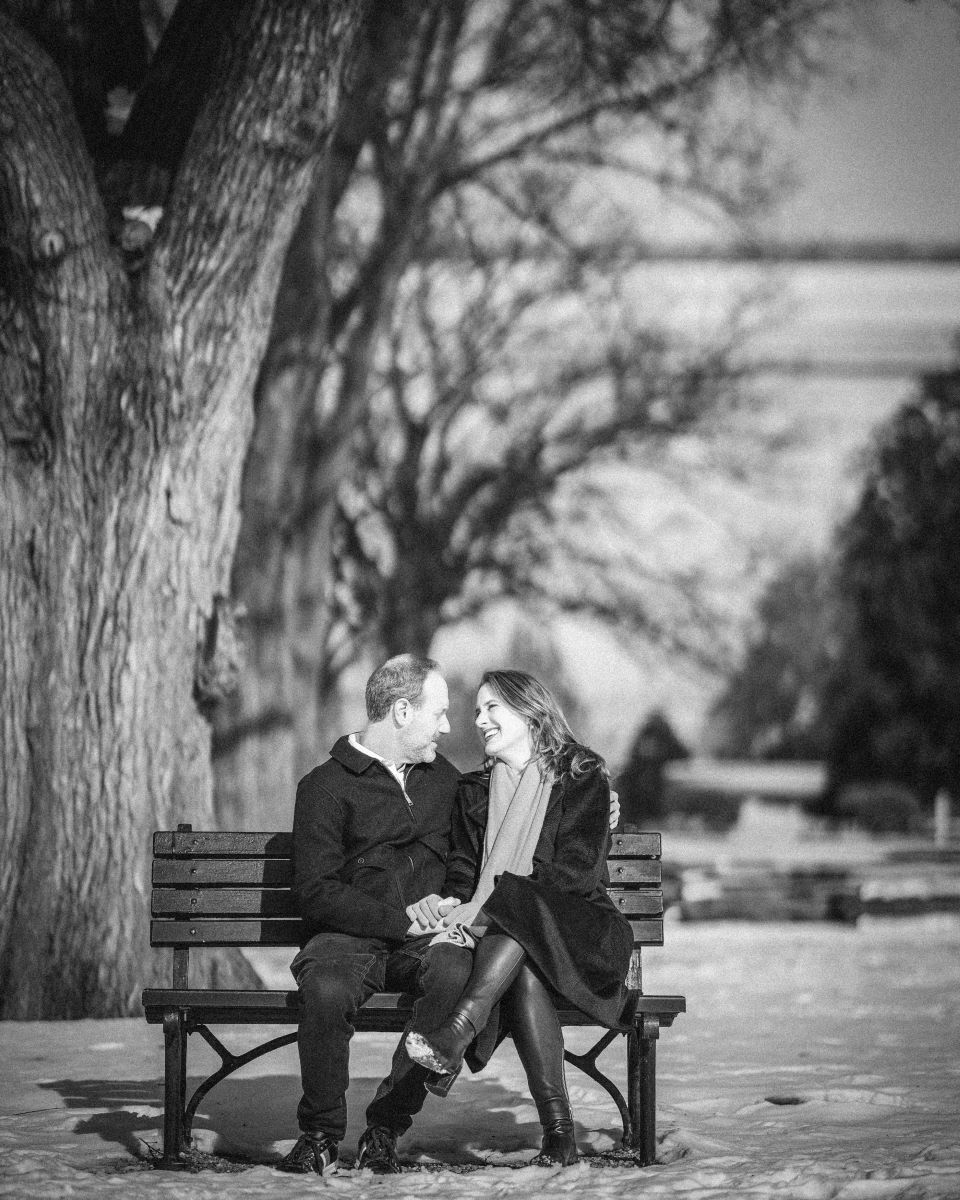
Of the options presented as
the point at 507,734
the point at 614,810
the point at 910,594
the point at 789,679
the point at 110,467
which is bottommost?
the point at 614,810

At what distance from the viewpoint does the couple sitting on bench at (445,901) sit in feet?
14.1

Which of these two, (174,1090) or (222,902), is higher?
(222,902)

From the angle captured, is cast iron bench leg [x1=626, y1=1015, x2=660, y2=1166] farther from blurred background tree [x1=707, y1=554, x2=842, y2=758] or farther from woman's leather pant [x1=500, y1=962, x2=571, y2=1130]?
blurred background tree [x1=707, y1=554, x2=842, y2=758]

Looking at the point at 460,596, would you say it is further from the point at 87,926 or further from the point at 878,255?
the point at 87,926

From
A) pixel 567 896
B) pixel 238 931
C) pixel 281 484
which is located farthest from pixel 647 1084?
pixel 281 484

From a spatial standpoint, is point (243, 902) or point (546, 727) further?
point (243, 902)

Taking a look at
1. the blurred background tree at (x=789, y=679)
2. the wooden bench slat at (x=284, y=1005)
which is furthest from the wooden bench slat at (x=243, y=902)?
the blurred background tree at (x=789, y=679)

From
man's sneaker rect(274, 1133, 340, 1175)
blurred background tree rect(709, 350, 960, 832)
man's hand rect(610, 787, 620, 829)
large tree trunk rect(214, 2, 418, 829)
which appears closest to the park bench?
man's hand rect(610, 787, 620, 829)

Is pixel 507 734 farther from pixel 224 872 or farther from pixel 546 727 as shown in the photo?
pixel 224 872

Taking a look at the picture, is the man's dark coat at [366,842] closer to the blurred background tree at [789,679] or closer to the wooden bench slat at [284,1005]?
the wooden bench slat at [284,1005]

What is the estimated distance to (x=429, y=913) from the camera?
4.63 m

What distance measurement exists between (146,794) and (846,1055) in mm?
3003

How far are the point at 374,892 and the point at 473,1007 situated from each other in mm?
550

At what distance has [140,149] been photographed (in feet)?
25.1
